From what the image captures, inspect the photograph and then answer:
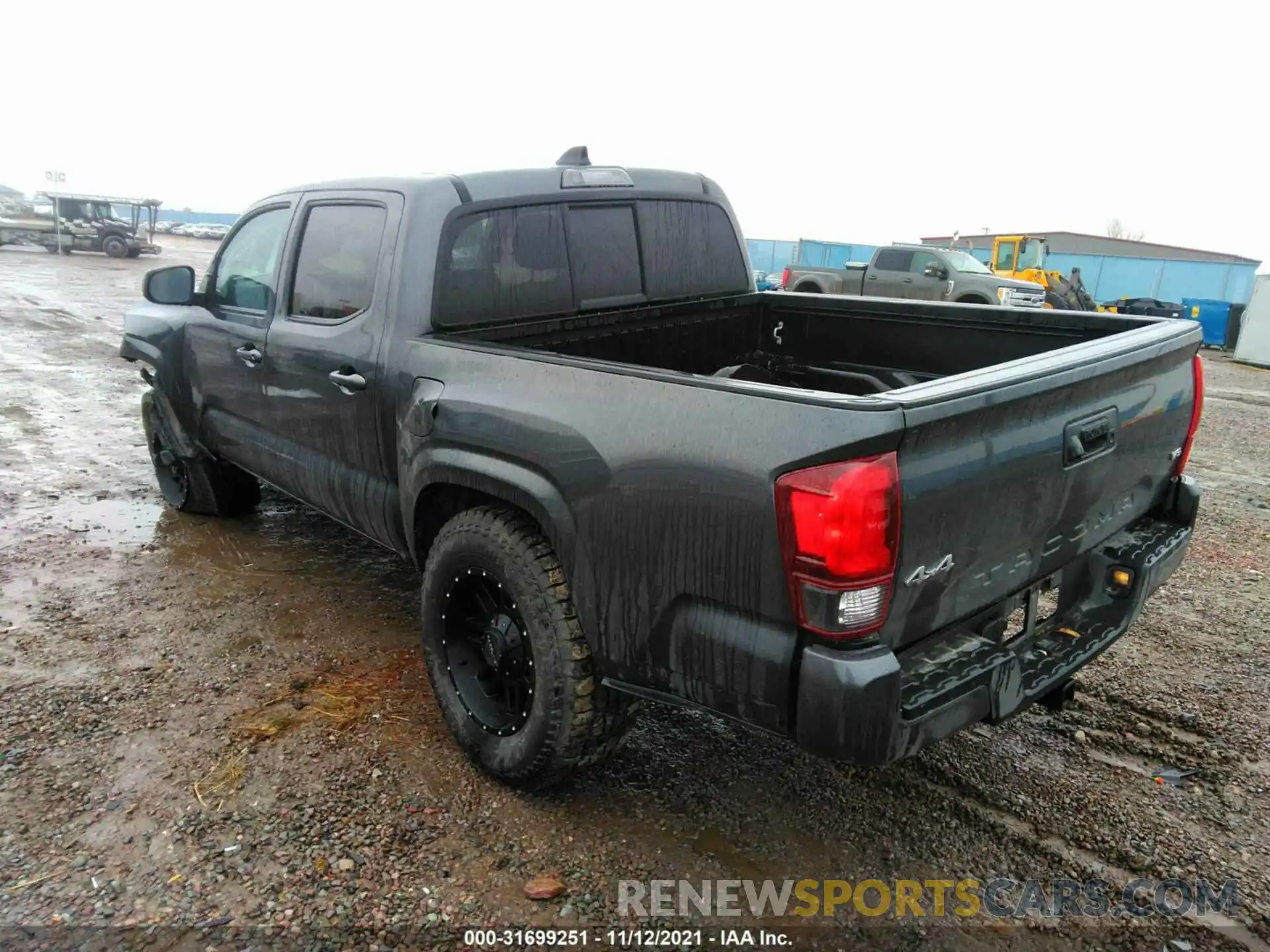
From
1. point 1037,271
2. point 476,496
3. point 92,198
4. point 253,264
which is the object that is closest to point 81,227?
point 92,198

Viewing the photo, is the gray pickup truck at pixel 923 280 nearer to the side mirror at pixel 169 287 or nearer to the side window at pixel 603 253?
the side window at pixel 603 253

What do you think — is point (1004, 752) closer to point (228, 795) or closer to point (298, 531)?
point (228, 795)

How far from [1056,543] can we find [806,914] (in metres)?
1.24

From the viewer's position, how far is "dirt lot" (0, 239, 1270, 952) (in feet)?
7.64

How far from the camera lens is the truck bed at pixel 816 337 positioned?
3.36 meters

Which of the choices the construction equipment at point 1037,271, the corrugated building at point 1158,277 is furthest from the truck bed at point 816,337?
the corrugated building at point 1158,277

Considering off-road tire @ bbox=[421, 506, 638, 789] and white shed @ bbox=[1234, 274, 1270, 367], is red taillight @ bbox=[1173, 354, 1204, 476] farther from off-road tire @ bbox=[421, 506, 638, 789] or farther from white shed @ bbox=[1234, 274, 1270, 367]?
white shed @ bbox=[1234, 274, 1270, 367]

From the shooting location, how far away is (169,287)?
171 inches

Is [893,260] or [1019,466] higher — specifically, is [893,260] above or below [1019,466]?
below

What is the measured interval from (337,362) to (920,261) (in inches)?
649

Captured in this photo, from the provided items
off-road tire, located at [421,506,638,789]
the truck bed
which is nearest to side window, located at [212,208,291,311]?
the truck bed

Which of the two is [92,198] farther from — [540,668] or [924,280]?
[540,668]

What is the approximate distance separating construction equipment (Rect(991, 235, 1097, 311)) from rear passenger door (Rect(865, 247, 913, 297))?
4175 millimetres

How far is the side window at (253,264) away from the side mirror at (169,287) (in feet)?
0.54
